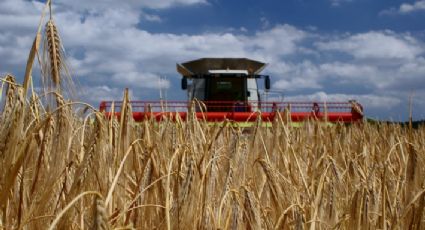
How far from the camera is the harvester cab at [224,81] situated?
14234 mm

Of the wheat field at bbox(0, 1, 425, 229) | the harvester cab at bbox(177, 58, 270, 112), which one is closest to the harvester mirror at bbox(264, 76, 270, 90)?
the harvester cab at bbox(177, 58, 270, 112)

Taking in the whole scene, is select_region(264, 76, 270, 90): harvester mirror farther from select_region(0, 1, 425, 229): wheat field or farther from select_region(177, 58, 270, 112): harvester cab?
select_region(0, 1, 425, 229): wheat field

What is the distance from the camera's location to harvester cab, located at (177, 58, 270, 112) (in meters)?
14.2

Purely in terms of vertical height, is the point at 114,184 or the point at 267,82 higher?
the point at 267,82

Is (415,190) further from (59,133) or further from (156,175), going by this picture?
(59,133)

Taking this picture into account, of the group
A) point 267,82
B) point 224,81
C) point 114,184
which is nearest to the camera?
point 114,184

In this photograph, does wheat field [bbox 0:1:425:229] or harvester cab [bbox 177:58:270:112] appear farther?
harvester cab [bbox 177:58:270:112]

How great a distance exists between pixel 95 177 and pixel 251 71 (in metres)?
13.8

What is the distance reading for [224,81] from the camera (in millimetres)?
14555

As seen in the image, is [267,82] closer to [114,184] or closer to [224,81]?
[224,81]

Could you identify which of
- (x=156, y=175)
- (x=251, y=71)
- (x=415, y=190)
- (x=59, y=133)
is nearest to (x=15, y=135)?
(x=59, y=133)

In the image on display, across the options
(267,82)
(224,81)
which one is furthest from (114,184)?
(224,81)

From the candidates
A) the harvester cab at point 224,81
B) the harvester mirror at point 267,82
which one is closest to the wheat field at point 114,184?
the harvester mirror at point 267,82

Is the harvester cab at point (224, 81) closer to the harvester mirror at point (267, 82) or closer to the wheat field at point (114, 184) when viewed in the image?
the harvester mirror at point (267, 82)
